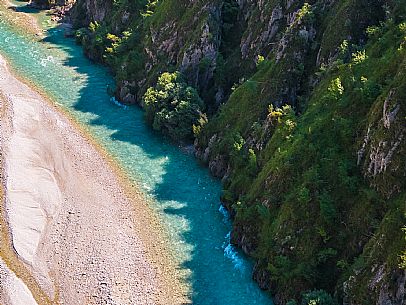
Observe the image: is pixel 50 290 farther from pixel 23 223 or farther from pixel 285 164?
pixel 285 164

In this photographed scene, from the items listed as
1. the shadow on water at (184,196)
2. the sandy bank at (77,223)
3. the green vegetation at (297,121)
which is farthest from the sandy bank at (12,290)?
the green vegetation at (297,121)

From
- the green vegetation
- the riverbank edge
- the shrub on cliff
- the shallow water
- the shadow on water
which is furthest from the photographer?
the shrub on cliff

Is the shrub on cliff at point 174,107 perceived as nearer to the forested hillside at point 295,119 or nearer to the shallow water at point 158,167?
the forested hillside at point 295,119

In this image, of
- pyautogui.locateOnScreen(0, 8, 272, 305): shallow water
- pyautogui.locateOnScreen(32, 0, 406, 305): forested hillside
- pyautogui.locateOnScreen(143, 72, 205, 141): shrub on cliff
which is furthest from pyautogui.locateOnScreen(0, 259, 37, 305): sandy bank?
pyautogui.locateOnScreen(143, 72, 205, 141): shrub on cliff

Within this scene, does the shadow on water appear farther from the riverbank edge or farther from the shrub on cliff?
the shrub on cliff

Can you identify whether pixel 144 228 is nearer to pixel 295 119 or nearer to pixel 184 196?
pixel 184 196

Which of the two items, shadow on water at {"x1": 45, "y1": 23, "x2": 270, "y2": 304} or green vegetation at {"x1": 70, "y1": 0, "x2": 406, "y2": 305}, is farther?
shadow on water at {"x1": 45, "y1": 23, "x2": 270, "y2": 304}

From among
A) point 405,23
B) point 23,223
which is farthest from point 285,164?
point 23,223
